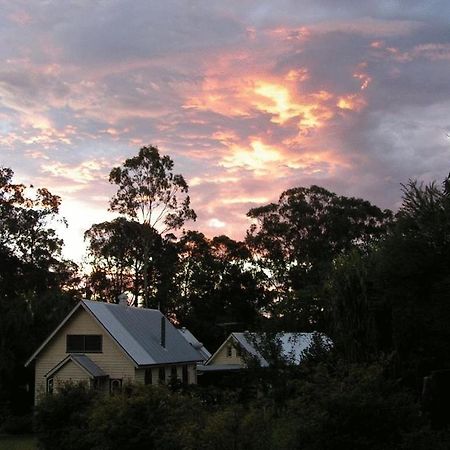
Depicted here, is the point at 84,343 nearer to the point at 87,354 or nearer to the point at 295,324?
the point at 87,354

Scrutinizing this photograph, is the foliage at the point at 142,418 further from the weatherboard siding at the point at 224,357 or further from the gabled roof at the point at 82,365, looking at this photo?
the weatherboard siding at the point at 224,357

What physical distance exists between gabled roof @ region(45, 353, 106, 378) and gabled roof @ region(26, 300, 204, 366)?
6.09 feet

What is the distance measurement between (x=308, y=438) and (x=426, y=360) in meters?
11.4

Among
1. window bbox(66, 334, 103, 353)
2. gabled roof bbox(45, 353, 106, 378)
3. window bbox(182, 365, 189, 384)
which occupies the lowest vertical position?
window bbox(182, 365, 189, 384)

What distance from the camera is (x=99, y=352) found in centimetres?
3600

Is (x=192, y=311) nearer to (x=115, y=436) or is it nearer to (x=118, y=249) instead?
(x=118, y=249)

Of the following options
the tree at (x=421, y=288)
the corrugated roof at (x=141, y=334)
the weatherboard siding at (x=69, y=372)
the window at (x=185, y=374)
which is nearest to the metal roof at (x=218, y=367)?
the corrugated roof at (x=141, y=334)

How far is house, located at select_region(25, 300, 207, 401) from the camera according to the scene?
34812mm

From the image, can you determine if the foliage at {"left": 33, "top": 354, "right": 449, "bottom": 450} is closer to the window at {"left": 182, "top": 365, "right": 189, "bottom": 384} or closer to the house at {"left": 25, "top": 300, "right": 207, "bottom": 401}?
the house at {"left": 25, "top": 300, "right": 207, "bottom": 401}

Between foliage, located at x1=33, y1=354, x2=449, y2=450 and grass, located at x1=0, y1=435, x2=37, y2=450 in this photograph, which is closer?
foliage, located at x1=33, y1=354, x2=449, y2=450

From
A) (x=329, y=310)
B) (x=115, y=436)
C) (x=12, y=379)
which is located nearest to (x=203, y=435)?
(x=115, y=436)

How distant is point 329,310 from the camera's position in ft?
83.1

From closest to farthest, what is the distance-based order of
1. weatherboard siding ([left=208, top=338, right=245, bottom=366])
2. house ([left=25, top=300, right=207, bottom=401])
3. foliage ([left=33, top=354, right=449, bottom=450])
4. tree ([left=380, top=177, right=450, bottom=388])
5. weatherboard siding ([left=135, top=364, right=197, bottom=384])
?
foliage ([left=33, top=354, right=449, bottom=450])
tree ([left=380, top=177, right=450, bottom=388])
house ([left=25, top=300, right=207, bottom=401])
weatherboard siding ([left=135, top=364, right=197, bottom=384])
weatherboard siding ([left=208, top=338, right=245, bottom=366])

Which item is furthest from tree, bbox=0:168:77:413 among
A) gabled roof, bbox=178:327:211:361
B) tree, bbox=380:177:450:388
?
tree, bbox=380:177:450:388
